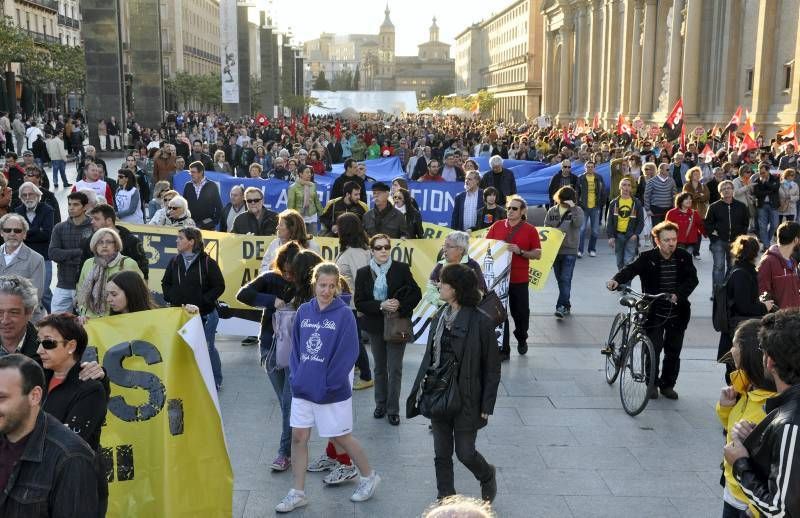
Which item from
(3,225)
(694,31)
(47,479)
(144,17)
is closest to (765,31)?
(694,31)

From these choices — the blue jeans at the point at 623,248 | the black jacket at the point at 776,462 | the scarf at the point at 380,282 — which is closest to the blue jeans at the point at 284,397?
the scarf at the point at 380,282

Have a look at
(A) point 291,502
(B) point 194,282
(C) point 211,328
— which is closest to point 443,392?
(A) point 291,502

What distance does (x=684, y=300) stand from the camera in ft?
27.4

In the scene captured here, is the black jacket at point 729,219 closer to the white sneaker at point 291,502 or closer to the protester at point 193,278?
the protester at point 193,278

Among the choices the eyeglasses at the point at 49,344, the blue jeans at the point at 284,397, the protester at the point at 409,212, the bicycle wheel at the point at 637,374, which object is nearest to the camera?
the eyeglasses at the point at 49,344

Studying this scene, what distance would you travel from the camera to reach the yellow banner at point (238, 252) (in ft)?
33.1

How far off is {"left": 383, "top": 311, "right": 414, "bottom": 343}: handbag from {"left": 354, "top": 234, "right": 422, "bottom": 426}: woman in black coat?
0.05m

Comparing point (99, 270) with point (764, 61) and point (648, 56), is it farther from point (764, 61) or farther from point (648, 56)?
point (648, 56)

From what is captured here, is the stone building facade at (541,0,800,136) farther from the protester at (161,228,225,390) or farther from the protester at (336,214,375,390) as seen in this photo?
the protester at (161,228,225,390)

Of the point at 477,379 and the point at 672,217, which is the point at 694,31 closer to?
the point at 672,217

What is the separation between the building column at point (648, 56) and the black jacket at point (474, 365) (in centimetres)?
4258

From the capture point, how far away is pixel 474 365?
562cm

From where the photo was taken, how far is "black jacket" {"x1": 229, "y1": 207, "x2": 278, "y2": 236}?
10.6m

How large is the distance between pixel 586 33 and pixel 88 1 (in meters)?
42.0
